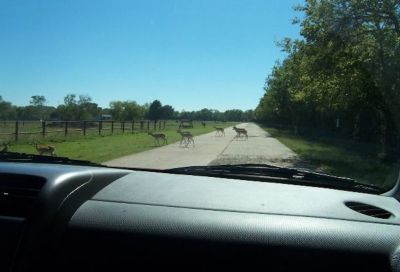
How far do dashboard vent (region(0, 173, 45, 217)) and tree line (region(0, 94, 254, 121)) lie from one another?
50.6 ft

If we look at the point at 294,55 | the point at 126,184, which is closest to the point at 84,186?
→ the point at 126,184

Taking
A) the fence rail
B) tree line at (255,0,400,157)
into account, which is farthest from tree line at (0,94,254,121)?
tree line at (255,0,400,157)

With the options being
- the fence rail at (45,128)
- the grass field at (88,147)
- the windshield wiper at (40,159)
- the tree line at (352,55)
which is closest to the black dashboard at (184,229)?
the windshield wiper at (40,159)

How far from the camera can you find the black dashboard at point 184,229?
210cm

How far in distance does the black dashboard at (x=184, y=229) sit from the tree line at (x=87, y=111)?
624 inches

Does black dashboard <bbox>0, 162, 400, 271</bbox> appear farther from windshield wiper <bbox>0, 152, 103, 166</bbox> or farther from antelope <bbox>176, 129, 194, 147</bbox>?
antelope <bbox>176, 129, 194, 147</bbox>

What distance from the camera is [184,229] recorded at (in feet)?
7.29

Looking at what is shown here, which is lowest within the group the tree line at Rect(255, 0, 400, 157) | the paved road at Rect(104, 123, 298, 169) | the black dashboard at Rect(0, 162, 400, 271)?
the paved road at Rect(104, 123, 298, 169)

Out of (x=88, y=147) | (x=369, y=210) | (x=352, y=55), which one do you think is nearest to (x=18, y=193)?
(x=369, y=210)

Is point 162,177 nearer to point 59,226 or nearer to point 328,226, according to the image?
point 59,226

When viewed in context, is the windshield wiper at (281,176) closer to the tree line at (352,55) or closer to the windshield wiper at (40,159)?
the windshield wiper at (40,159)

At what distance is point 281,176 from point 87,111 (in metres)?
70.7

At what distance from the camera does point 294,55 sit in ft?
96.8

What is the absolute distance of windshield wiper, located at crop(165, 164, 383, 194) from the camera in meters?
3.23
